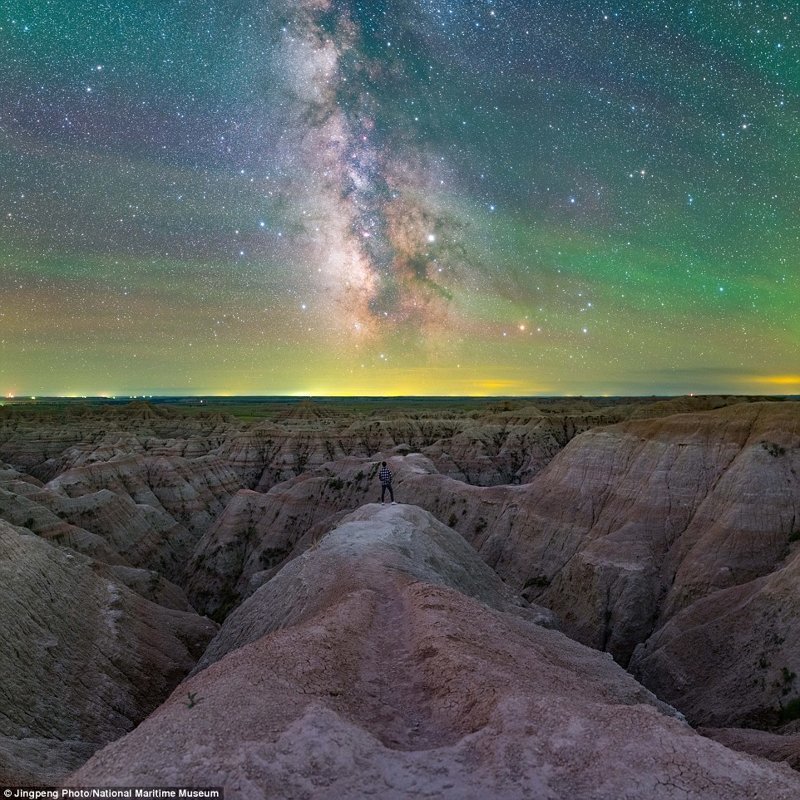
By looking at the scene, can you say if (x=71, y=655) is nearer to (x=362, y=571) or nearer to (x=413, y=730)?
(x=362, y=571)

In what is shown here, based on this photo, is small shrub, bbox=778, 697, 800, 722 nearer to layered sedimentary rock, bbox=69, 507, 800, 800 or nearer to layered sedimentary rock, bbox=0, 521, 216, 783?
layered sedimentary rock, bbox=69, 507, 800, 800

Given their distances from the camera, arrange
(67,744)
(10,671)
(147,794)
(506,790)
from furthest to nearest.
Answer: (10,671) < (67,744) < (506,790) < (147,794)

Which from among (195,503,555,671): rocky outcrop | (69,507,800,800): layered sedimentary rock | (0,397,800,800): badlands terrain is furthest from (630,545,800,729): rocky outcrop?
(69,507,800,800): layered sedimentary rock

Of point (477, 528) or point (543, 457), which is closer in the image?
point (477, 528)

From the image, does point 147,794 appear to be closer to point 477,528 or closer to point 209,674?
point 209,674

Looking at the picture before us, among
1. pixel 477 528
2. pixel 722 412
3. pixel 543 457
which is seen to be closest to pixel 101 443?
pixel 477 528

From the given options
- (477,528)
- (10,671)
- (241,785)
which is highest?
(241,785)

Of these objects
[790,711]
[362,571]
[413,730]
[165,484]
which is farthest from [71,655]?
[165,484]

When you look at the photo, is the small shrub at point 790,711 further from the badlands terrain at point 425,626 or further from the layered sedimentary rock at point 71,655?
the layered sedimentary rock at point 71,655
